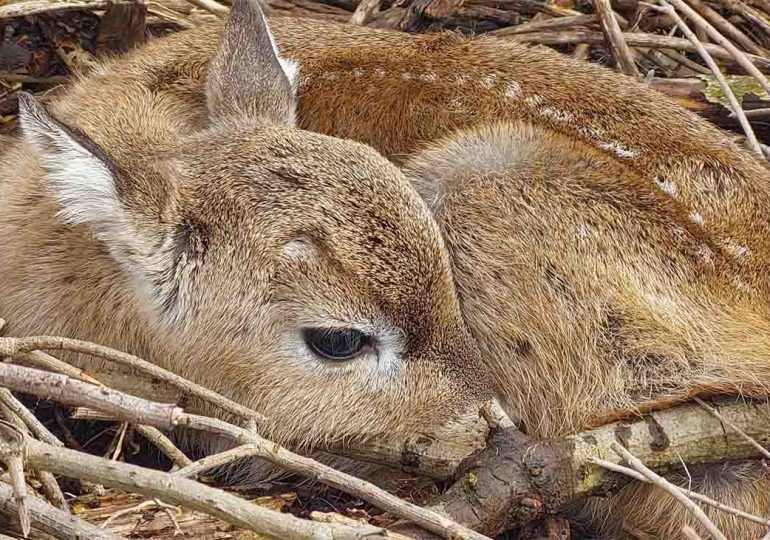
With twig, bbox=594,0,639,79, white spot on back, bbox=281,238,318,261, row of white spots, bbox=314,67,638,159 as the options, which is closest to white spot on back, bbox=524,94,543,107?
row of white spots, bbox=314,67,638,159

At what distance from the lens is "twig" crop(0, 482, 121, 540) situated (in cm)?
306

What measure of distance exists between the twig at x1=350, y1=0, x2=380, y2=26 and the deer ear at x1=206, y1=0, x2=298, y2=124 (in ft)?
4.43

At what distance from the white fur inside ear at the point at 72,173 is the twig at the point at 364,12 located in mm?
2488

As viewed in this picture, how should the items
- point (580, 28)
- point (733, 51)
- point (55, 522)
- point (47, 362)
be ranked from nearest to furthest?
point (55, 522) → point (47, 362) → point (733, 51) → point (580, 28)

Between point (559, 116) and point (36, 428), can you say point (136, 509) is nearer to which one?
point (36, 428)

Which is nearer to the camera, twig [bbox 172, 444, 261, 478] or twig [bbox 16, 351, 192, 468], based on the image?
twig [bbox 172, 444, 261, 478]

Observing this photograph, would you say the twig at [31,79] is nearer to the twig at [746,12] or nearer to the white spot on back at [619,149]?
the white spot on back at [619,149]

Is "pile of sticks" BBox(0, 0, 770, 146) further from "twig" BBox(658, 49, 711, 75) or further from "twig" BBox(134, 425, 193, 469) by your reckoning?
"twig" BBox(134, 425, 193, 469)

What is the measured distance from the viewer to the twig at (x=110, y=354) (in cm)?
361

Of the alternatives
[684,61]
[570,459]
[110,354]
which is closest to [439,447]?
[570,459]

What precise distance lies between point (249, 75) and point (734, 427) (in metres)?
2.40

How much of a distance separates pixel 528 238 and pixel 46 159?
1818 mm

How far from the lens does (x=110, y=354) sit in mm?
3693

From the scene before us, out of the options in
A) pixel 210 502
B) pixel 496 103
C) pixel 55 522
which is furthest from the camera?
pixel 496 103
